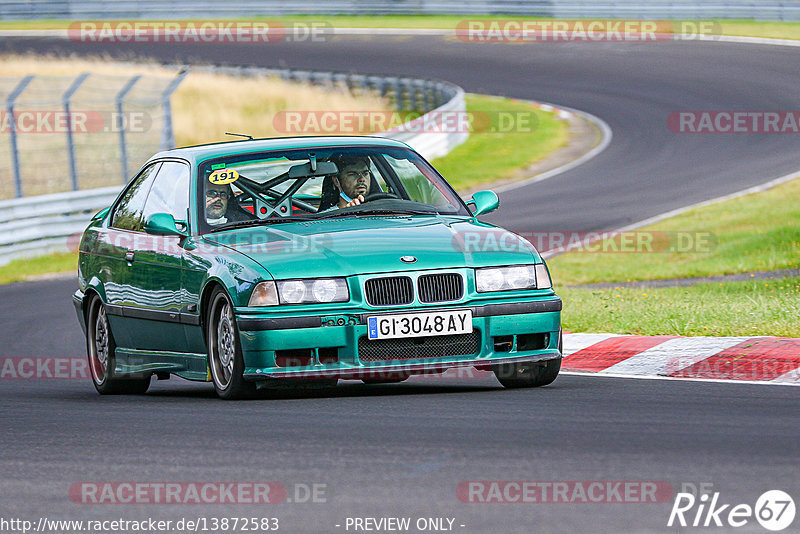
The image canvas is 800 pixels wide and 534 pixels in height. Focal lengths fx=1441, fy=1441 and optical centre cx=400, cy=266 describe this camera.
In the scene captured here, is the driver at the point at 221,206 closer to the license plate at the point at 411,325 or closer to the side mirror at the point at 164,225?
the side mirror at the point at 164,225

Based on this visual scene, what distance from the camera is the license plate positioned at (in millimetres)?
7586

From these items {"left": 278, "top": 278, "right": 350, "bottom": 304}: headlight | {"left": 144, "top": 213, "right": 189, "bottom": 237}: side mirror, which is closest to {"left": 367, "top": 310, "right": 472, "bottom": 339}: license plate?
{"left": 278, "top": 278, "right": 350, "bottom": 304}: headlight

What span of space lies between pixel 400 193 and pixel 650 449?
368 centimetres

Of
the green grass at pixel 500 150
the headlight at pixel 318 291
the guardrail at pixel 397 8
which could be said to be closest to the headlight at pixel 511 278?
the headlight at pixel 318 291

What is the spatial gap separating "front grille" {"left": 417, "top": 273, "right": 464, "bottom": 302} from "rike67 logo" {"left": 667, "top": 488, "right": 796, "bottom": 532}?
115 inches

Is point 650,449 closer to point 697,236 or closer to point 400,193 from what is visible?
point 400,193

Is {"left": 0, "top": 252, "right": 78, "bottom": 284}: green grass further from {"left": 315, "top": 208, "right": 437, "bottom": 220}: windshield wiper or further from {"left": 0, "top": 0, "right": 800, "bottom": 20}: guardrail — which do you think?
{"left": 0, "top": 0, "right": 800, "bottom": 20}: guardrail

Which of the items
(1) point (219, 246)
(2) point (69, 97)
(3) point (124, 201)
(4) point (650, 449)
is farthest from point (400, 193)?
(2) point (69, 97)

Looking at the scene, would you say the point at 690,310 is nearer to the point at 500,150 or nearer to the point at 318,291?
the point at 318,291

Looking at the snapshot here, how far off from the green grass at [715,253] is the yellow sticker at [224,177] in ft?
24.5

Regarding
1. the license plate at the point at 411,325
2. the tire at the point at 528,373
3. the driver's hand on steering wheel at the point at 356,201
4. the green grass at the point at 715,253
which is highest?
the driver's hand on steering wheel at the point at 356,201

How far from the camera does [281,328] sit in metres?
7.55

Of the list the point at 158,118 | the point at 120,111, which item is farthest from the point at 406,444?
the point at 158,118

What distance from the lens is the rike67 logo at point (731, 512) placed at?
4598 millimetres
